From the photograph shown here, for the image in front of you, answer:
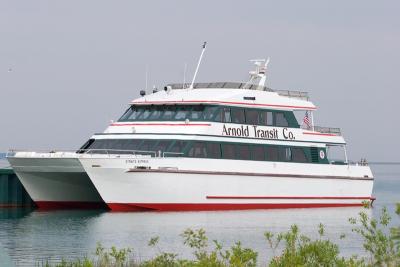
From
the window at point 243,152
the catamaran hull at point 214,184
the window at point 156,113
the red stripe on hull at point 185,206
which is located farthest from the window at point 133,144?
the window at point 243,152

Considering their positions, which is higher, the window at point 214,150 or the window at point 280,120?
the window at point 280,120

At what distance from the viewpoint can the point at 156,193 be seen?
117 feet

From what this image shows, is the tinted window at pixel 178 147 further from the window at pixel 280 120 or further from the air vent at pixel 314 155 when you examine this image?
the air vent at pixel 314 155

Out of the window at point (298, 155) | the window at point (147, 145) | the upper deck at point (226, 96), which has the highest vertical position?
the upper deck at point (226, 96)

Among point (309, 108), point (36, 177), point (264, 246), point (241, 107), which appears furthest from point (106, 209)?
point (264, 246)

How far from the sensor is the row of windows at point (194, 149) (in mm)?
36500

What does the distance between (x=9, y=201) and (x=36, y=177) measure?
3644 mm

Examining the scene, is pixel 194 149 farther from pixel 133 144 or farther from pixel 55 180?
pixel 55 180

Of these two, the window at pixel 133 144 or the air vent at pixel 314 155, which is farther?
the air vent at pixel 314 155

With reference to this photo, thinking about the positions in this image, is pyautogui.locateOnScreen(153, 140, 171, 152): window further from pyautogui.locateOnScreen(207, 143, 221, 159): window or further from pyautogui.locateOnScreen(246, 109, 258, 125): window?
pyautogui.locateOnScreen(246, 109, 258, 125): window

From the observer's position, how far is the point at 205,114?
37688 millimetres

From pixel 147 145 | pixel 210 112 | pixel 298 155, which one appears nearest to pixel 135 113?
pixel 147 145

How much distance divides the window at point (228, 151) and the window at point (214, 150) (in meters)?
0.25

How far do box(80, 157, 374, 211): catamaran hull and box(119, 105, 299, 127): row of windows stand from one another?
170cm
